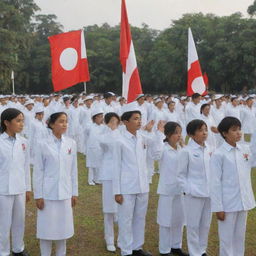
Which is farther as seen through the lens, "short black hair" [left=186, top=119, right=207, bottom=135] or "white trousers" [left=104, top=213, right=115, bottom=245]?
"white trousers" [left=104, top=213, right=115, bottom=245]

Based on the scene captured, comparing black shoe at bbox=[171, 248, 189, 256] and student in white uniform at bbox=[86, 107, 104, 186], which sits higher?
student in white uniform at bbox=[86, 107, 104, 186]

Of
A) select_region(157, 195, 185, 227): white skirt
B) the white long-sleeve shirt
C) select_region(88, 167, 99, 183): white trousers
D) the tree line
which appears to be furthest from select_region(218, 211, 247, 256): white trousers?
the tree line

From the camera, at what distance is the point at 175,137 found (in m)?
4.64

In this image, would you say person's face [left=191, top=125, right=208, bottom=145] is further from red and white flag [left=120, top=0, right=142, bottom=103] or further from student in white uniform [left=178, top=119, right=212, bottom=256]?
red and white flag [left=120, top=0, right=142, bottom=103]

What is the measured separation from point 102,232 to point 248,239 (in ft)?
6.18

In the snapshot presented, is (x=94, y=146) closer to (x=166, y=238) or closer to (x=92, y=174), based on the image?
(x=92, y=174)

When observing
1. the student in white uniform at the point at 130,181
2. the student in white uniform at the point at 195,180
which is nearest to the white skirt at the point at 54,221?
the student in white uniform at the point at 130,181

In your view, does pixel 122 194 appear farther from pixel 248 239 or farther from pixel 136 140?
pixel 248 239

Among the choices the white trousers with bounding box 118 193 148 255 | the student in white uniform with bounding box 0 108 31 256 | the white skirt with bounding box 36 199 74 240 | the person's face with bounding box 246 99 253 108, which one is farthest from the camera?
the person's face with bounding box 246 99 253 108

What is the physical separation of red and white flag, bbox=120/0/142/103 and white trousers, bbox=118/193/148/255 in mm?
1465

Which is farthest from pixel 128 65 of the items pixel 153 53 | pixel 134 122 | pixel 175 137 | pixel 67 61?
pixel 153 53

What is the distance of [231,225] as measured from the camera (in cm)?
384

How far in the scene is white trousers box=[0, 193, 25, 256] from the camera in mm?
4383

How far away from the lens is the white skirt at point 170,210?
15.0ft
